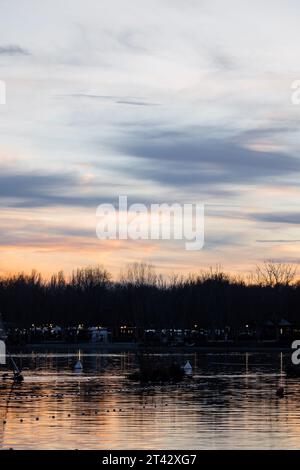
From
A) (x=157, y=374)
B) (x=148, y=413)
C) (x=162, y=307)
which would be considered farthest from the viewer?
(x=162, y=307)

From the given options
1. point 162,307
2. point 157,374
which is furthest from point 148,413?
point 162,307

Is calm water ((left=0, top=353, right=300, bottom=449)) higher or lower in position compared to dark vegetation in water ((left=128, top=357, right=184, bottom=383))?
lower

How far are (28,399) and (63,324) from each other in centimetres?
14091

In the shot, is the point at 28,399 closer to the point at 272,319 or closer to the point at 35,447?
the point at 35,447

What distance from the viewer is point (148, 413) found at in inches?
1556

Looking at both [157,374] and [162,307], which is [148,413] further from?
[162,307]

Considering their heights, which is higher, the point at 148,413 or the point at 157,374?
the point at 157,374

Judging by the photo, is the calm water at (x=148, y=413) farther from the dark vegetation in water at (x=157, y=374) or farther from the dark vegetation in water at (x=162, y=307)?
the dark vegetation in water at (x=162, y=307)

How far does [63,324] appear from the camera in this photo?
613ft

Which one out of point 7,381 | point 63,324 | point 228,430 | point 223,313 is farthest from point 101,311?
point 228,430

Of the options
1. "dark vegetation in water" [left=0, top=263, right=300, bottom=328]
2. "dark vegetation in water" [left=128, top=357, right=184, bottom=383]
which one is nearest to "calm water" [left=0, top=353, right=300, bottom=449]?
"dark vegetation in water" [left=128, top=357, right=184, bottom=383]

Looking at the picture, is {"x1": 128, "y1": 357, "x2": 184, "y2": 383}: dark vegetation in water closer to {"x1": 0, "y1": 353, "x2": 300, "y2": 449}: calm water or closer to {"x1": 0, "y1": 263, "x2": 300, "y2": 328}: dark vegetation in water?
{"x1": 0, "y1": 353, "x2": 300, "y2": 449}: calm water

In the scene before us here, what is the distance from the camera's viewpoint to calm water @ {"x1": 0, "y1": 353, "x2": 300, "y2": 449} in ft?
102
